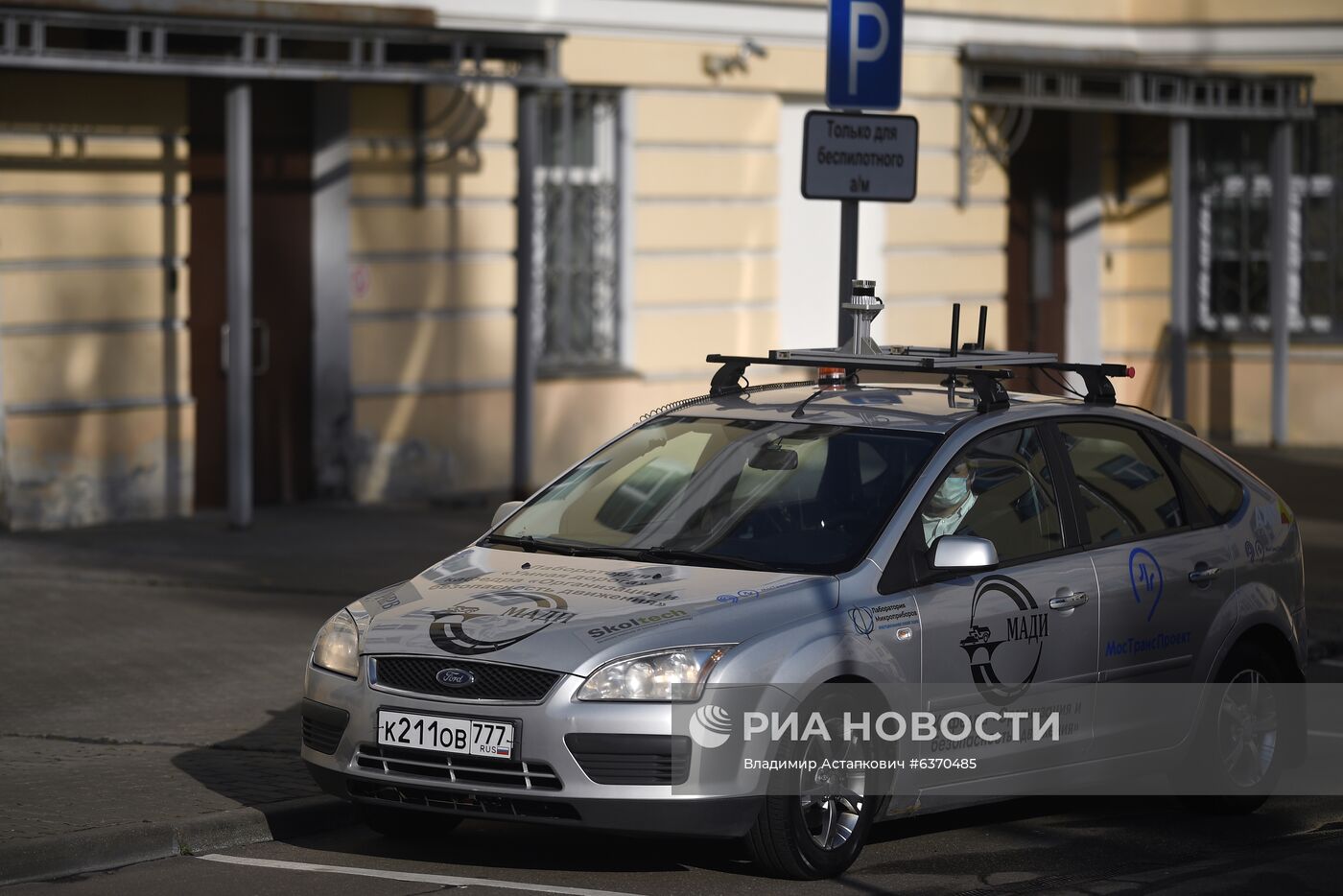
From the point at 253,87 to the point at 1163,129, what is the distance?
10.1 meters

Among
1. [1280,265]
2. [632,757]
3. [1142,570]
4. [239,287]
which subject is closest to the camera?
[632,757]

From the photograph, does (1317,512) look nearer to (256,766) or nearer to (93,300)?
(93,300)

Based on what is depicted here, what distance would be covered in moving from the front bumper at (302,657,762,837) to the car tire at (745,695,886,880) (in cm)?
10

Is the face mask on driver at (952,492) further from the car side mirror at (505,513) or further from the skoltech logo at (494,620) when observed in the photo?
the car side mirror at (505,513)

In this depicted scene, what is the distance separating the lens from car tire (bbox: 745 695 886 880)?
671cm

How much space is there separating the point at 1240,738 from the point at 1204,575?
656 millimetres

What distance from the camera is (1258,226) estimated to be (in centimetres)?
2173

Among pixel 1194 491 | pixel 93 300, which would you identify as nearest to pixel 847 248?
pixel 1194 491

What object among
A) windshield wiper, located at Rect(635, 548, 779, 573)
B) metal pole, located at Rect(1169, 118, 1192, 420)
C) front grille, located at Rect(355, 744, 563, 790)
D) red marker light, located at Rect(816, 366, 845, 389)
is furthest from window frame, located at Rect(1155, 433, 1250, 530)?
metal pole, located at Rect(1169, 118, 1192, 420)

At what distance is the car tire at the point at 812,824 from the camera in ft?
22.0

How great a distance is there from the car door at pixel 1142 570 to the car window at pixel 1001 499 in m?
0.16

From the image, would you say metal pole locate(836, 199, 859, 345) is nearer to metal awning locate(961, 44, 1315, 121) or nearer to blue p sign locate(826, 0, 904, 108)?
blue p sign locate(826, 0, 904, 108)

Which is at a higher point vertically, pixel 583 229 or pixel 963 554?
pixel 583 229

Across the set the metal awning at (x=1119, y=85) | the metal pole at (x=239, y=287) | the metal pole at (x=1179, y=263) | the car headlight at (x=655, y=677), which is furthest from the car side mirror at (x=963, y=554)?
the metal pole at (x=1179, y=263)
